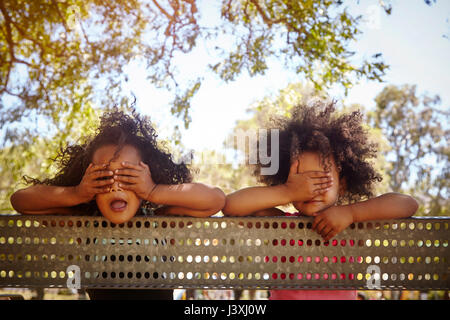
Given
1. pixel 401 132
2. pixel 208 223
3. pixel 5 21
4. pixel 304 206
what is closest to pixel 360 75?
pixel 304 206

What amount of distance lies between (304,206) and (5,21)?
429cm

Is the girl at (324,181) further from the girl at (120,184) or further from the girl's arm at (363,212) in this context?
the girl at (120,184)

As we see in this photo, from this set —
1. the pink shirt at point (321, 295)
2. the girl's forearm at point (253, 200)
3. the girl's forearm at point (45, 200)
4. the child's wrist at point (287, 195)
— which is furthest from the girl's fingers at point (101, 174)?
the pink shirt at point (321, 295)

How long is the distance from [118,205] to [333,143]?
764 millimetres

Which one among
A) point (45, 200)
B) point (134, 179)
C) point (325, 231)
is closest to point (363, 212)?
point (325, 231)

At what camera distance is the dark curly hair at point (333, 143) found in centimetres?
139

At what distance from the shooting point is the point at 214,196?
4.06ft

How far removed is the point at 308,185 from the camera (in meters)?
1.29

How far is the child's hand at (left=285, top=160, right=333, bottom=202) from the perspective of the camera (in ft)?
4.25

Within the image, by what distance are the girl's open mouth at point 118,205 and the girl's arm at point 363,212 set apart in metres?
0.53

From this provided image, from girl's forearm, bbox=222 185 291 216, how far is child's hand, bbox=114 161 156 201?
10.1 inches

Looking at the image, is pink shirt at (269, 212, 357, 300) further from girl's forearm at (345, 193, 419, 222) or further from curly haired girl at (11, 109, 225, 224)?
curly haired girl at (11, 109, 225, 224)

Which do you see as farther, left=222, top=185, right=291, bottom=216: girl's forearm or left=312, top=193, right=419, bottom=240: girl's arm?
left=222, top=185, right=291, bottom=216: girl's forearm

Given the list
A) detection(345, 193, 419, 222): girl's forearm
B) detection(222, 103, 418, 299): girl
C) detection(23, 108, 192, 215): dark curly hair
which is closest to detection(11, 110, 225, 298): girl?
detection(23, 108, 192, 215): dark curly hair
